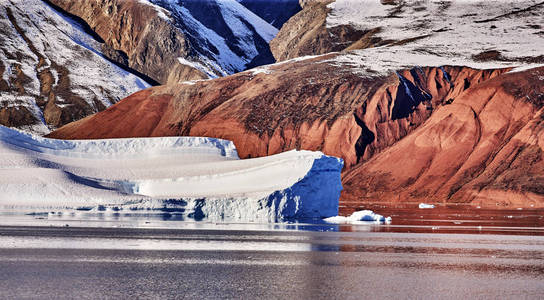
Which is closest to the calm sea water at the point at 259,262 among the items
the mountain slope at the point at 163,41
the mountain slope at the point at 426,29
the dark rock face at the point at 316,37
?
the mountain slope at the point at 426,29

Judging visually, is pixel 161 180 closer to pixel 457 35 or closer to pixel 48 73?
pixel 457 35

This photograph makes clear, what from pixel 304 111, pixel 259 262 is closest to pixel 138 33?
pixel 304 111

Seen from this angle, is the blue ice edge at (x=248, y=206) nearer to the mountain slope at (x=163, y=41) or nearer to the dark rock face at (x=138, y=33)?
the mountain slope at (x=163, y=41)

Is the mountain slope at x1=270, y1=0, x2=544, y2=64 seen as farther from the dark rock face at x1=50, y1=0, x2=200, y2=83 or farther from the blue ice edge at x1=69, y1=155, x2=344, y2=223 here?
the blue ice edge at x1=69, y1=155, x2=344, y2=223

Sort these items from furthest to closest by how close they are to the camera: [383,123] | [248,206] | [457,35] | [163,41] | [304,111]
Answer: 1. [163,41]
2. [457,35]
3. [304,111]
4. [383,123]
5. [248,206]

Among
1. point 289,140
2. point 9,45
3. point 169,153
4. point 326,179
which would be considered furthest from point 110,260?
point 9,45

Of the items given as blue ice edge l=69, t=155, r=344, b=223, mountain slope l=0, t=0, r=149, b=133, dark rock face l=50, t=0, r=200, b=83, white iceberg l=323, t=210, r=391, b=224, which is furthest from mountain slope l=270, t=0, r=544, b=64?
blue ice edge l=69, t=155, r=344, b=223

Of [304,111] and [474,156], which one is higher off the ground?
[304,111]
